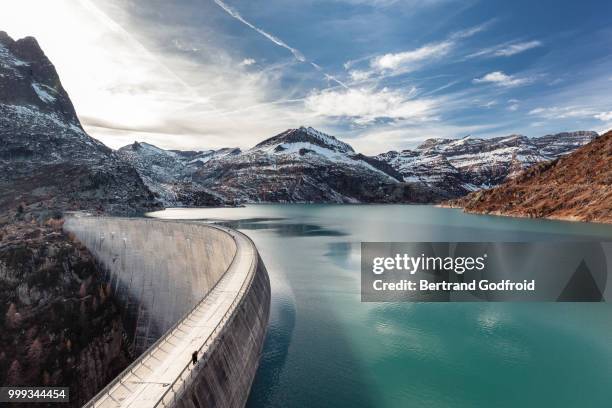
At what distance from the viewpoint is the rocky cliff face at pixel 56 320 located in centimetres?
4150

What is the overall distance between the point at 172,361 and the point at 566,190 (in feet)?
540

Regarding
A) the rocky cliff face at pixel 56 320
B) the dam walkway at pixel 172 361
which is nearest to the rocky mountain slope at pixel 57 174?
the rocky cliff face at pixel 56 320

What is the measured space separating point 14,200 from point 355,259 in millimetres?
132103

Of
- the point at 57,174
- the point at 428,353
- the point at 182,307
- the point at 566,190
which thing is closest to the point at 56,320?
the point at 182,307

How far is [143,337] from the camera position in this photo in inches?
1844

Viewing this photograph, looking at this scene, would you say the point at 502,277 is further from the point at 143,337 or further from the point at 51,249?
the point at 51,249

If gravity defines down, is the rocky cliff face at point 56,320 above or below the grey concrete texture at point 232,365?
below

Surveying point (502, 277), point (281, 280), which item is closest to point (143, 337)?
point (281, 280)

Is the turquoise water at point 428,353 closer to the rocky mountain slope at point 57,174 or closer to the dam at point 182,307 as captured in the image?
the dam at point 182,307

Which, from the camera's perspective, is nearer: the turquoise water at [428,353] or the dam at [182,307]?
the dam at [182,307]

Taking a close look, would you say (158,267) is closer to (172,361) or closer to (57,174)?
(172,361)

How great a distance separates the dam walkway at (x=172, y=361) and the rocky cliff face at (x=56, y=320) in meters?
27.5

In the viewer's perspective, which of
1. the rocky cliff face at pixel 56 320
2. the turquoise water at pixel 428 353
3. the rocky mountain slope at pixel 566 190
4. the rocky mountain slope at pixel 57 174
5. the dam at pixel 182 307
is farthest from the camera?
the rocky mountain slope at pixel 57 174

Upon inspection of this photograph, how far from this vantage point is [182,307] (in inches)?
1758
